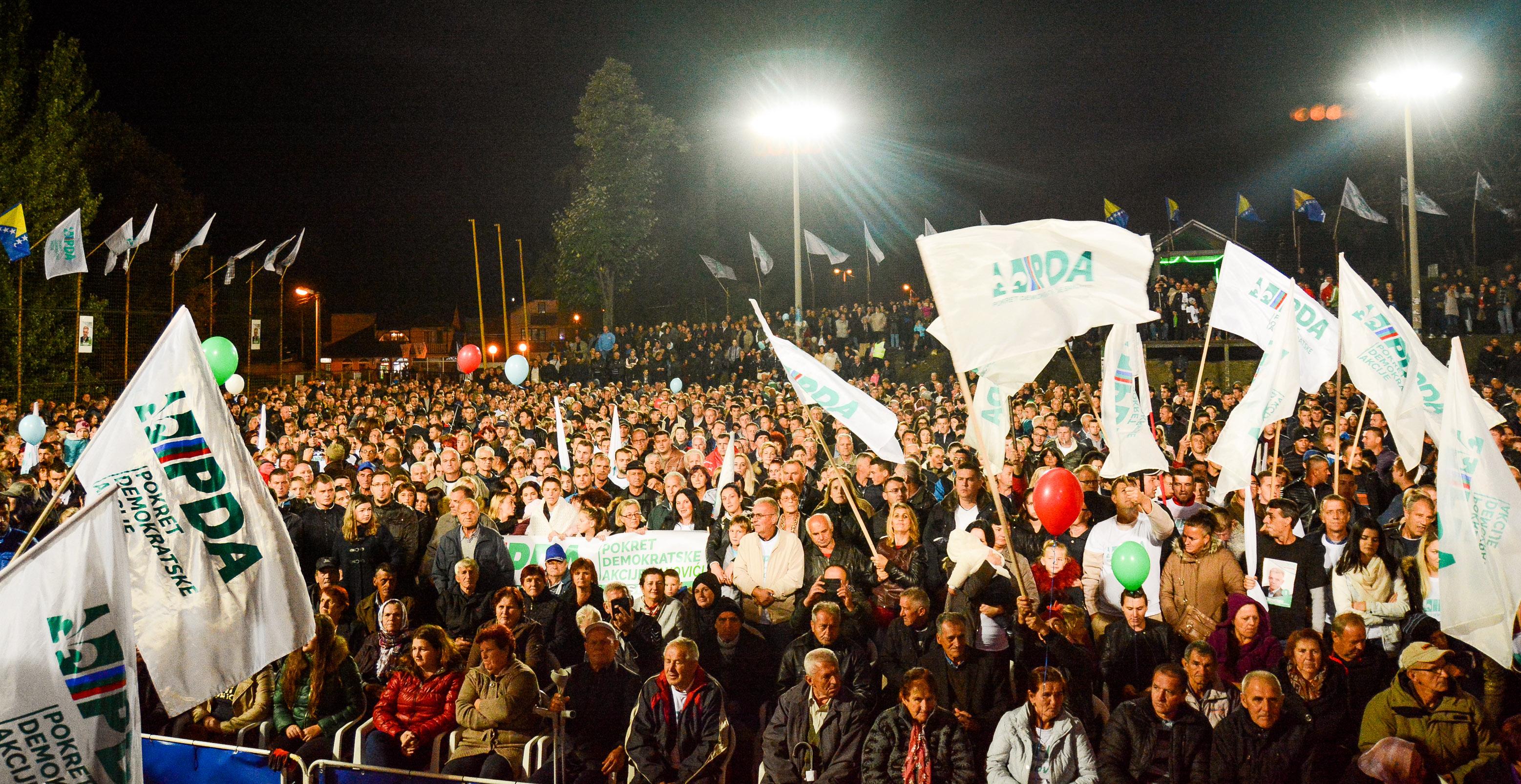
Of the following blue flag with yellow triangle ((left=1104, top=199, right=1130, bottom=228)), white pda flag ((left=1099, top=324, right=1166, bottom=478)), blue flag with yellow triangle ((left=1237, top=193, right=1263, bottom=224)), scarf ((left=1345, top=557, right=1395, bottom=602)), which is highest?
blue flag with yellow triangle ((left=1104, top=199, right=1130, bottom=228))

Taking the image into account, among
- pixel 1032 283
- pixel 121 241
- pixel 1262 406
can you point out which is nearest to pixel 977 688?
pixel 1032 283

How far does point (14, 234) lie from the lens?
20109 mm

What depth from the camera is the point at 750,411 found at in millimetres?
16016

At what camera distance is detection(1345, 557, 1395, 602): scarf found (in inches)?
239

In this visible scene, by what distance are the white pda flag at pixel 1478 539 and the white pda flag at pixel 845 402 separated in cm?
333

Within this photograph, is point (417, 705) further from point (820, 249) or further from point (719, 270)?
point (719, 270)

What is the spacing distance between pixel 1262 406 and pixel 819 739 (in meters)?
4.52

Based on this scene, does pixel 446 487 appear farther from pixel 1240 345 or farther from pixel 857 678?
pixel 1240 345

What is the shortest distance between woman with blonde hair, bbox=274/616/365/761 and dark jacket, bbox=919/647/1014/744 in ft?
11.4

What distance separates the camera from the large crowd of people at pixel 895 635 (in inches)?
200

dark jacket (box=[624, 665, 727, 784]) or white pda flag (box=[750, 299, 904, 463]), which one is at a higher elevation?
white pda flag (box=[750, 299, 904, 463])

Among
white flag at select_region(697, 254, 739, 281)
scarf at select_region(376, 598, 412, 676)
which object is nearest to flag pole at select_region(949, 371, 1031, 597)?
scarf at select_region(376, 598, 412, 676)

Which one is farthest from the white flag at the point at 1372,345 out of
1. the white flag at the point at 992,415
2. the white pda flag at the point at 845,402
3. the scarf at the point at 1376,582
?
the white pda flag at the point at 845,402

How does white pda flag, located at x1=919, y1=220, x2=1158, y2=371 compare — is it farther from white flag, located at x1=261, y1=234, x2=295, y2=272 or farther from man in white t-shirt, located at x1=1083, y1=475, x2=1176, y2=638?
white flag, located at x1=261, y1=234, x2=295, y2=272
